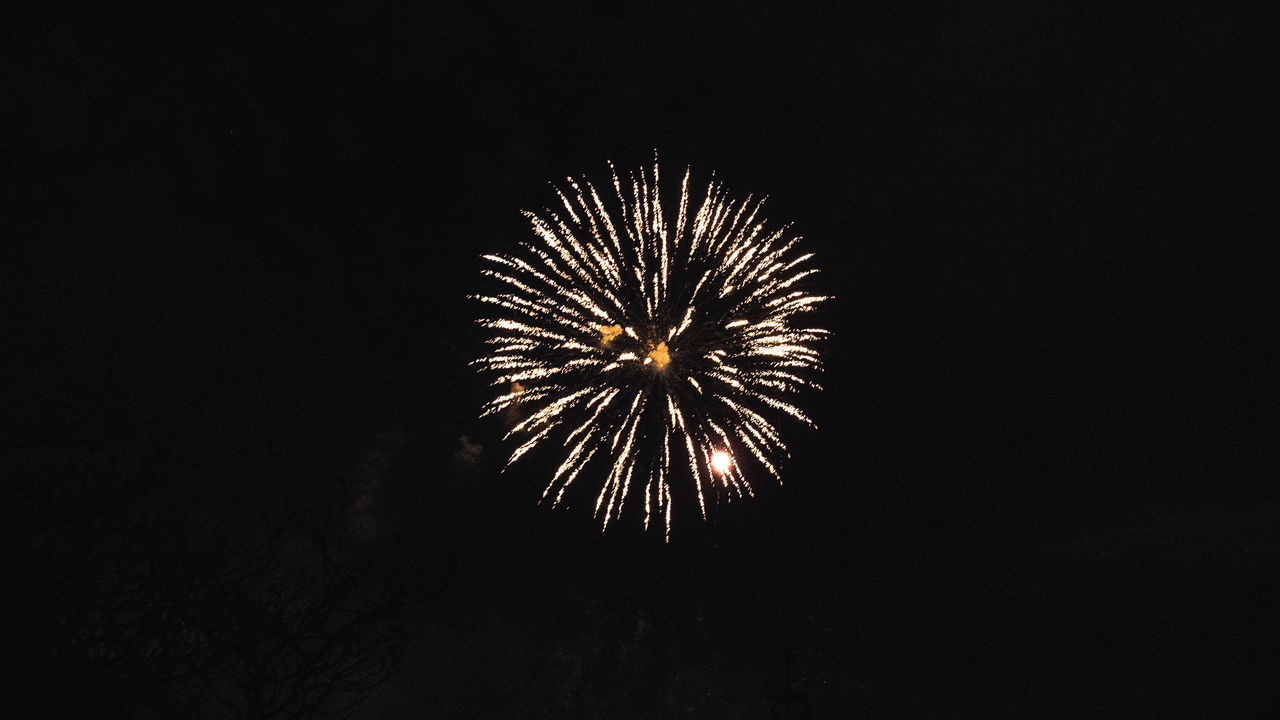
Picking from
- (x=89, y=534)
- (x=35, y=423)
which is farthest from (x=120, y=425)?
Answer: (x=89, y=534)

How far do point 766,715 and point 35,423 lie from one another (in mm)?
37743

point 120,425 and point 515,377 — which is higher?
point 515,377

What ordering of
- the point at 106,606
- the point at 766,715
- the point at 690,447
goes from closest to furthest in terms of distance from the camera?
the point at 106,606 < the point at 690,447 < the point at 766,715

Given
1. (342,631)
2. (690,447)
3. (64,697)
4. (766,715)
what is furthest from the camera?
(766,715)

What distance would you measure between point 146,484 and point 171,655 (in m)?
2.70

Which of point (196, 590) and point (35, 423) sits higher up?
point (35, 423)

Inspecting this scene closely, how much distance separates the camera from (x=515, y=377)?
2023 cm

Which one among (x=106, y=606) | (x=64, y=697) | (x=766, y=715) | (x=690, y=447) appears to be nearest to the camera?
(x=64, y=697)

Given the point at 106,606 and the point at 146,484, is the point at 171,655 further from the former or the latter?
the point at 146,484

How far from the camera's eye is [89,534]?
10.4m

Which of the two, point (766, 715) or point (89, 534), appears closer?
point (89, 534)

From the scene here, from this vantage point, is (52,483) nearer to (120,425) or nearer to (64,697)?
(120,425)

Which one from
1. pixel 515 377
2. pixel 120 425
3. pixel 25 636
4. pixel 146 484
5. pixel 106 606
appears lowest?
pixel 25 636

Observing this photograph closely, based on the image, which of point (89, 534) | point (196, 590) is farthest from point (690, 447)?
point (89, 534)
